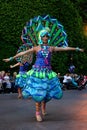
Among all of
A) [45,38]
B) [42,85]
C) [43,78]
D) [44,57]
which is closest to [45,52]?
[44,57]

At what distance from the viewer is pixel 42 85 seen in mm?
11180

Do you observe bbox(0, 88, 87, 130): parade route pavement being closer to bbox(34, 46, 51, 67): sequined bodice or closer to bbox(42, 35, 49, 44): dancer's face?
bbox(34, 46, 51, 67): sequined bodice

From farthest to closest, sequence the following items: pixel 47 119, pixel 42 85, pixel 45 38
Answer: pixel 47 119 < pixel 45 38 < pixel 42 85

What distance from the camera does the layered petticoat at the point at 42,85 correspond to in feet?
36.7

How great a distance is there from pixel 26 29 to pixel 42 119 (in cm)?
198

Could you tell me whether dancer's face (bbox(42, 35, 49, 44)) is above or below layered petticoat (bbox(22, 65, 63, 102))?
above

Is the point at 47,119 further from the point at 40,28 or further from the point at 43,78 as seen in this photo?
the point at 40,28

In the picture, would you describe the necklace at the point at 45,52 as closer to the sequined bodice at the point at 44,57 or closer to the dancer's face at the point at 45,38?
the sequined bodice at the point at 44,57

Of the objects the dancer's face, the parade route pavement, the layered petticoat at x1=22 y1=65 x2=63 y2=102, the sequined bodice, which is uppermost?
the dancer's face

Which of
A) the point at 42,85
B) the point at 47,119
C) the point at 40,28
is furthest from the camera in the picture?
the point at 40,28

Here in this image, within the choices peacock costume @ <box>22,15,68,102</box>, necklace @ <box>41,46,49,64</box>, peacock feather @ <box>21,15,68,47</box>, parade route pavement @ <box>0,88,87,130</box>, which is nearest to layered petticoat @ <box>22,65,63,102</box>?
peacock costume @ <box>22,15,68,102</box>

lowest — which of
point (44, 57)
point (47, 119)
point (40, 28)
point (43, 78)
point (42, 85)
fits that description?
point (47, 119)

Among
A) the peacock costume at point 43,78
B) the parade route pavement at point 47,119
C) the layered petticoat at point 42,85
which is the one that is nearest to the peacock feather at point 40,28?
the peacock costume at point 43,78

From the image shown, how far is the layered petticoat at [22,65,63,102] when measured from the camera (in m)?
11.2
